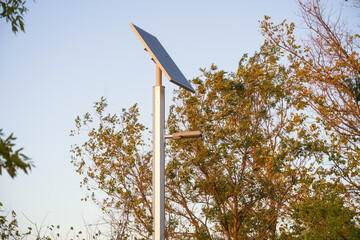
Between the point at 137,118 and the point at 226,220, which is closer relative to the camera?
the point at 226,220

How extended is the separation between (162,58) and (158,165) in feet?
4.94

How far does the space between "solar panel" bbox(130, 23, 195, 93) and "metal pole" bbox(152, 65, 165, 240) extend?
25 centimetres

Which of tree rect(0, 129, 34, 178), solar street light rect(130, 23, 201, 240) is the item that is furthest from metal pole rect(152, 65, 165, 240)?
tree rect(0, 129, 34, 178)

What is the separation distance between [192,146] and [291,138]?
279 centimetres

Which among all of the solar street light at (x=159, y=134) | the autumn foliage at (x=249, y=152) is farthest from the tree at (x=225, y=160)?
the solar street light at (x=159, y=134)

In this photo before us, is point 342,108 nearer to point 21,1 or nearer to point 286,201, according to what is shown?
point 286,201

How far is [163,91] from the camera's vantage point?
5.54 m

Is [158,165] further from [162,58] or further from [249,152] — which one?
[249,152]

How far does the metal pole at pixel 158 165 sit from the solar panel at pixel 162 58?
25 centimetres

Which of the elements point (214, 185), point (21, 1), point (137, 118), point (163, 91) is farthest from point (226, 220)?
point (21, 1)

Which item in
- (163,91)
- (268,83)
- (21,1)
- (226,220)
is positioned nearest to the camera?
(21,1)

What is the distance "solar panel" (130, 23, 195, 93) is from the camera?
569 centimetres

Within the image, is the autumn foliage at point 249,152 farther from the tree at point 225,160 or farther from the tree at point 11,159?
the tree at point 11,159

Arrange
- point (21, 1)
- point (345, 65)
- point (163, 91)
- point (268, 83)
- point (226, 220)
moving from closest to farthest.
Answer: point (21, 1)
point (163, 91)
point (345, 65)
point (226, 220)
point (268, 83)
